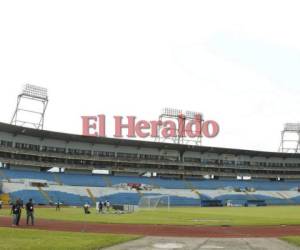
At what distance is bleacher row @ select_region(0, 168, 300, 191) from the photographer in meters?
92.4

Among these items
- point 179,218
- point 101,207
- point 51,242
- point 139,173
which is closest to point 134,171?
point 139,173

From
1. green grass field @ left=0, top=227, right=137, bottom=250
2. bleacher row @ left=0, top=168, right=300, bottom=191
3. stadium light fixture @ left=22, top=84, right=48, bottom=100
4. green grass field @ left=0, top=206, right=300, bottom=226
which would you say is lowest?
green grass field @ left=0, top=206, right=300, bottom=226

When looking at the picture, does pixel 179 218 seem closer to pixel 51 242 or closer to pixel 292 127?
pixel 51 242

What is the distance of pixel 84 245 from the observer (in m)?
18.8

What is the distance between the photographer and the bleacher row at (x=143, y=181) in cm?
9244

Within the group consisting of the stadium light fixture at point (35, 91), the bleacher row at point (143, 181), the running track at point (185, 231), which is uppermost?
the stadium light fixture at point (35, 91)

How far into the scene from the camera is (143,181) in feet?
359

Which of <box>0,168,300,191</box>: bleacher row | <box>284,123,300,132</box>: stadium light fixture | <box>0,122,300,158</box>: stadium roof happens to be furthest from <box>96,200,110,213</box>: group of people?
<box>284,123,300,132</box>: stadium light fixture

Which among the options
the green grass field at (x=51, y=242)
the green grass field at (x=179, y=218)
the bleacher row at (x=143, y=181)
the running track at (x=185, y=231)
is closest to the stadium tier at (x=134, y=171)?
the bleacher row at (x=143, y=181)

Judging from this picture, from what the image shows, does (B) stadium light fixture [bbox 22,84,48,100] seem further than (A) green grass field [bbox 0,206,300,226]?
Yes

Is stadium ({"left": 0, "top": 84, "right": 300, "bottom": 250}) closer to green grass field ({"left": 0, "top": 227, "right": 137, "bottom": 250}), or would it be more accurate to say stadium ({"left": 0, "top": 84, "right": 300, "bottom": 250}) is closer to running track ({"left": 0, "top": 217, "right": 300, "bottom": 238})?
running track ({"left": 0, "top": 217, "right": 300, "bottom": 238})

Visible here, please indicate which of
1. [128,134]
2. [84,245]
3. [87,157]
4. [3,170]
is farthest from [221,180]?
[84,245]

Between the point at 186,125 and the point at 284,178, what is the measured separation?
3740cm

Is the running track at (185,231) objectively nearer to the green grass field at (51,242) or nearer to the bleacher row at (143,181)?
the green grass field at (51,242)
